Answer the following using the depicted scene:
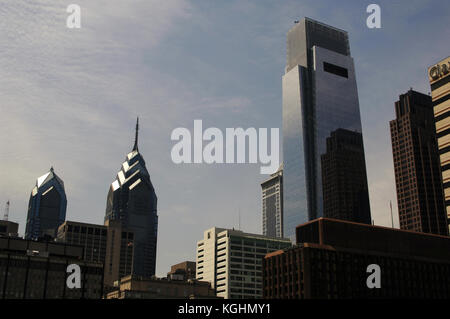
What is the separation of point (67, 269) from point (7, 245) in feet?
87.2

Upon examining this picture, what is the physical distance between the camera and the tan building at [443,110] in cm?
12950

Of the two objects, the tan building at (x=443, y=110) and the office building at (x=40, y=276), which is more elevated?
the tan building at (x=443, y=110)

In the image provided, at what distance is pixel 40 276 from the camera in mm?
184375

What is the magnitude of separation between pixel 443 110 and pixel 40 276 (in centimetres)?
13491

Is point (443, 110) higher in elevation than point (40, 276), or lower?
higher

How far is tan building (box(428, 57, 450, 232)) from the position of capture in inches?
5098

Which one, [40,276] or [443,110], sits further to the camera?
[40,276]

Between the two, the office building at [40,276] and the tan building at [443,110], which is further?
the office building at [40,276]

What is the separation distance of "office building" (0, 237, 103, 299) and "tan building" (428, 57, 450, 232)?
122 m

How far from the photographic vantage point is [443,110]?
13500cm

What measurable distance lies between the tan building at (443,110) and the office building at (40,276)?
121630 millimetres
